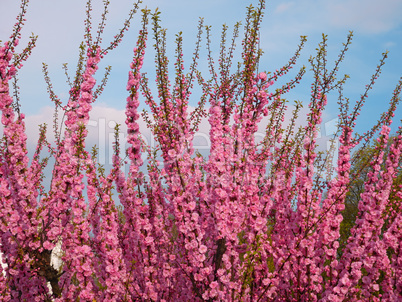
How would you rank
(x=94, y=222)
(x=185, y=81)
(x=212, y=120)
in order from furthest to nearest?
1. (x=185, y=81)
2. (x=94, y=222)
3. (x=212, y=120)

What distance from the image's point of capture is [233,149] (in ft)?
19.4

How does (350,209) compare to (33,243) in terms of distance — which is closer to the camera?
(33,243)

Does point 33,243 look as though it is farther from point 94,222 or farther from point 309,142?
point 309,142

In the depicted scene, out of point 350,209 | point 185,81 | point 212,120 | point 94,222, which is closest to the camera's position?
point 212,120

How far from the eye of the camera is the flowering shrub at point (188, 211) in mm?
5258

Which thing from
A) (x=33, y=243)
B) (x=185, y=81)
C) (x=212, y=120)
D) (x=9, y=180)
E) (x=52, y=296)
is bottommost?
(x=52, y=296)

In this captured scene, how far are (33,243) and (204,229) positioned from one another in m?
2.73

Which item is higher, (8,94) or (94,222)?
(8,94)

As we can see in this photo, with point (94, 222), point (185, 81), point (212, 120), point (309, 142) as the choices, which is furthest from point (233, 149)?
point (94, 222)

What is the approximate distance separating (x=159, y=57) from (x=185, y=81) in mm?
1070

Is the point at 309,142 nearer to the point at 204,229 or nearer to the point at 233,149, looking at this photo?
the point at 233,149

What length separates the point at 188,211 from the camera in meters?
5.22

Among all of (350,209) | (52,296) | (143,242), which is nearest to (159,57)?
(143,242)

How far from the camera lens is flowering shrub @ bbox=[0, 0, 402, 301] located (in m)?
5.26
